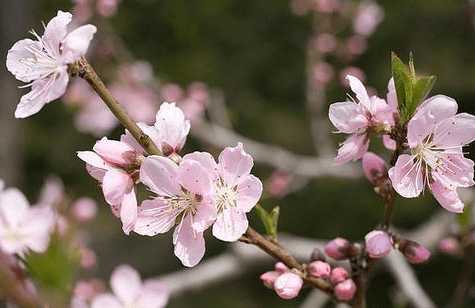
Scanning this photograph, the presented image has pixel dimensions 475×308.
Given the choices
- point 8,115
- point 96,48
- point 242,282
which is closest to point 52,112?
point 8,115

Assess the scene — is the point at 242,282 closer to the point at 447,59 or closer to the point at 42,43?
the point at 447,59

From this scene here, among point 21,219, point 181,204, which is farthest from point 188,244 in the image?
point 21,219

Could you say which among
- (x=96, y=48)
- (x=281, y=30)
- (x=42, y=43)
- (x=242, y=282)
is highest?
(x=42, y=43)

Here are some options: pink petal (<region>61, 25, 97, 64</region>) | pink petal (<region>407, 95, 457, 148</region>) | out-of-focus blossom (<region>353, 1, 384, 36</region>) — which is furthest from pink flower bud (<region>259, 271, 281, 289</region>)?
out-of-focus blossom (<region>353, 1, 384, 36</region>)

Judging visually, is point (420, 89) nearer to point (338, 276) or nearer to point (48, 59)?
point (338, 276)

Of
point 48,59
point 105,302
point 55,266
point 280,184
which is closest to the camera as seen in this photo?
point 55,266

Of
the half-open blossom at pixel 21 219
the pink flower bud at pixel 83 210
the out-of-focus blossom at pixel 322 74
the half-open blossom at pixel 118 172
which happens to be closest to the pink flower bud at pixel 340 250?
the half-open blossom at pixel 118 172

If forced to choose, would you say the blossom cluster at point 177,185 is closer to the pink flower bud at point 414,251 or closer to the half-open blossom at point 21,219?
the pink flower bud at point 414,251

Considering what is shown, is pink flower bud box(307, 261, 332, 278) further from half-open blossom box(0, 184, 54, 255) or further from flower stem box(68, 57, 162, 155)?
half-open blossom box(0, 184, 54, 255)
